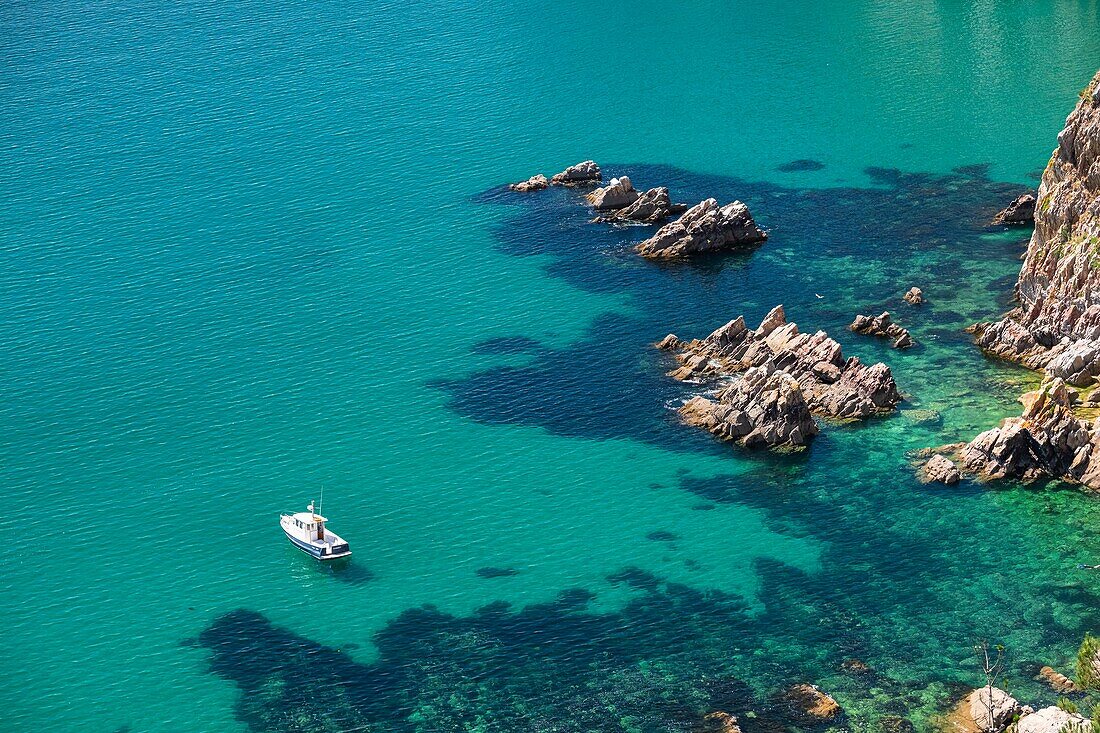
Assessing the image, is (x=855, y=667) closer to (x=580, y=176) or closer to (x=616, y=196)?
(x=616, y=196)

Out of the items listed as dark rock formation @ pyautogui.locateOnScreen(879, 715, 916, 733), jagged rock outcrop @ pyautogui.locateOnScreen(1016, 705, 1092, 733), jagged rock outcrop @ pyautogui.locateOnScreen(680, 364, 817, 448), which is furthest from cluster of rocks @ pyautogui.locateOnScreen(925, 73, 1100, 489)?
jagged rock outcrop @ pyautogui.locateOnScreen(1016, 705, 1092, 733)

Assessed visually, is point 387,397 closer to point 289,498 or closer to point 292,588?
point 289,498

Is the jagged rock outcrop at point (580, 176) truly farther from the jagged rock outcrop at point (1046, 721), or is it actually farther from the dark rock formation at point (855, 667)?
the jagged rock outcrop at point (1046, 721)

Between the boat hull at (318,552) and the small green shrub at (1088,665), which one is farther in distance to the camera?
the boat hull at (318,552)

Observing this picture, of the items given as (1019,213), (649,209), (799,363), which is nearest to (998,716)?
(799,363)

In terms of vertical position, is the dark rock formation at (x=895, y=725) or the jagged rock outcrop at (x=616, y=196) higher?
the jagged rock outcrop at (x=616, y=196)

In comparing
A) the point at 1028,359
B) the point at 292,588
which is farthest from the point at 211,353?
the point at 1028,359

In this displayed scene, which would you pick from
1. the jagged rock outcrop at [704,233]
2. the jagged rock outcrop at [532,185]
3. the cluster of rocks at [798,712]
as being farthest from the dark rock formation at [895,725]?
the jagged rock outcrop at [532,185]
